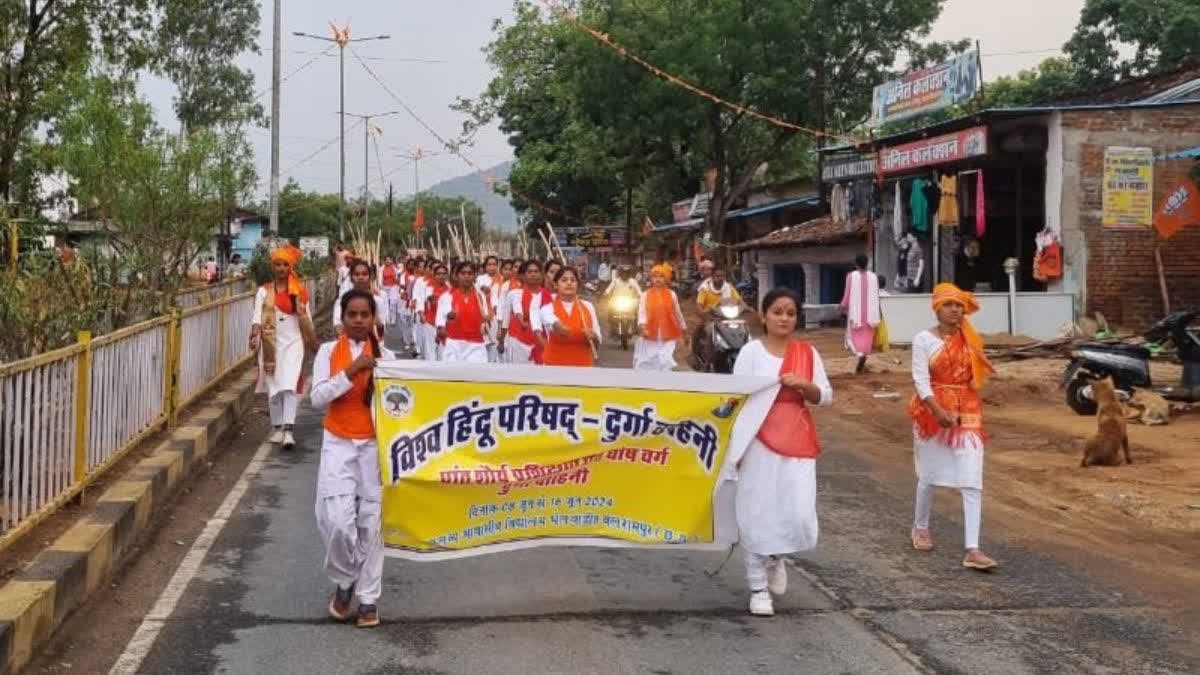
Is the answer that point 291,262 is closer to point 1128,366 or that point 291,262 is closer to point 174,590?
point 174,590

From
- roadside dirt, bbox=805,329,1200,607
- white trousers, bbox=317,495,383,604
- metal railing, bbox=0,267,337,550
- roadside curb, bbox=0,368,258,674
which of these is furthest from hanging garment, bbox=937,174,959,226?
white trousers, bbox=317,495,383,604

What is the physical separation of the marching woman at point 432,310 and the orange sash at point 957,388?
8117mm

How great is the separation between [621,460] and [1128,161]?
1422 cm

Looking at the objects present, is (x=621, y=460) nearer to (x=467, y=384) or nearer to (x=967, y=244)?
(x=467, y=384)

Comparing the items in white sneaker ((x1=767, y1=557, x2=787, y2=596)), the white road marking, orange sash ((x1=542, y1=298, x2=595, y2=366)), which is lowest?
the white road marking

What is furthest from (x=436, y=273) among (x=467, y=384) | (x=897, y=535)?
(x=467, y=384)

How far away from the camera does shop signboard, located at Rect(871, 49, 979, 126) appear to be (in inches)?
824

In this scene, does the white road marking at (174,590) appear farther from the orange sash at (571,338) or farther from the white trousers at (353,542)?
the orange sash at (571,338)

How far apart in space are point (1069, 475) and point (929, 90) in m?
13.2

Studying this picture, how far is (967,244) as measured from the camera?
21.1 m

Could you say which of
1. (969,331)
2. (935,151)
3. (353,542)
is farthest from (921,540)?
(935,151)

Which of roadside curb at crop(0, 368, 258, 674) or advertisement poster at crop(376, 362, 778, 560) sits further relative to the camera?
advertisement poster at crop(376, 362, 778, 560)

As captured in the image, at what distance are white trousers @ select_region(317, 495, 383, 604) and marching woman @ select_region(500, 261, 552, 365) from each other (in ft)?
19.8

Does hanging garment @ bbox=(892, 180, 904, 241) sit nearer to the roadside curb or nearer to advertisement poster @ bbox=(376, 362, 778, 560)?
the roadside curb
